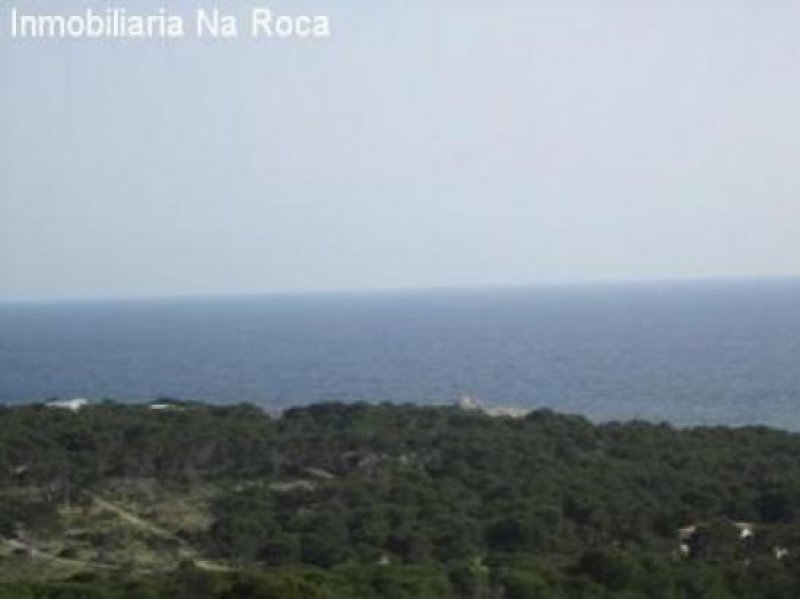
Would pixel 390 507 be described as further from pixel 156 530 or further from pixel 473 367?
pixel 473 367

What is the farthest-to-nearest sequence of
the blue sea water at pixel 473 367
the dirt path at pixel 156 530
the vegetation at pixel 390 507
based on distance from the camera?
1. the blue sea water at pixel 473 367
2. the dirt path at pixel 156 530
3. the vegetation at pixel 390 507

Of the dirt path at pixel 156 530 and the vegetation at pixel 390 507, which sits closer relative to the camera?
the vegetation at pixel 390 507

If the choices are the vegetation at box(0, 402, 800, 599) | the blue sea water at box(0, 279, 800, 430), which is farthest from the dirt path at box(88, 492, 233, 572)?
the blue sea water at box(0, 279, 800, 430)

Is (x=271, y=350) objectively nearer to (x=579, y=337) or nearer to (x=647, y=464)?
(x=579, y=337)

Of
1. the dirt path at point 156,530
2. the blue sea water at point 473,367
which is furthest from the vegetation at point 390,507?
the blue sea water at point 473,367

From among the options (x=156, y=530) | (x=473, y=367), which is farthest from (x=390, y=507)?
(x=473, y=367)

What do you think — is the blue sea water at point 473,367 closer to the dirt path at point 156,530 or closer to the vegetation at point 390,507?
the vegetation at point 390,507

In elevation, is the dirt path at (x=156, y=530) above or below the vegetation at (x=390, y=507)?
below

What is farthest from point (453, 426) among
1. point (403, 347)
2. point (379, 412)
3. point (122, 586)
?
point (403, 347)
